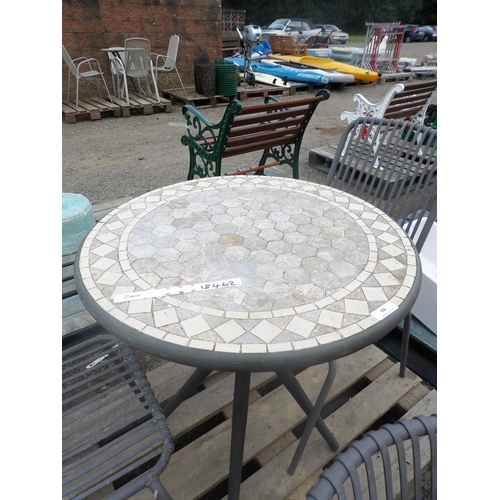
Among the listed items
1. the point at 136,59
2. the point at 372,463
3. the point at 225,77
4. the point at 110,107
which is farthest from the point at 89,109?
the point at 372,463

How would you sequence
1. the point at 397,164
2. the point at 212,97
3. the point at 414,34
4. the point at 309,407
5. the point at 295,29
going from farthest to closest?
the point at 414,34 < the point at 295,29 < the point at 212,97 < the point at 397,164 < the point at 309,407

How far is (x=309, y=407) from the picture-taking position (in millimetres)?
1502

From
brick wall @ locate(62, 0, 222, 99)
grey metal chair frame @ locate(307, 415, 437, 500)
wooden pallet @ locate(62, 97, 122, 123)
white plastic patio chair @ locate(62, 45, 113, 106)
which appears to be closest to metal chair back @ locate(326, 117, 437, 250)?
grey metal chair frame @ locate(307, 415, 437, 500)

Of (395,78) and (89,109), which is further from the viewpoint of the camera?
(395,78)

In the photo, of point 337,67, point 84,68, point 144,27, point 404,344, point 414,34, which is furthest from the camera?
point 414,34

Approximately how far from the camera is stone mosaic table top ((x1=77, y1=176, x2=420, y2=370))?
968 mm

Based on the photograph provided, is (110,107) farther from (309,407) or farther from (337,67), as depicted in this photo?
(337,67)

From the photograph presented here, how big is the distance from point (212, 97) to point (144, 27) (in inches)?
72.4

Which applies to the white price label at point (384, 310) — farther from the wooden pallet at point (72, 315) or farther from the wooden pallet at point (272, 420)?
the wooden pallet at point (72, 315)

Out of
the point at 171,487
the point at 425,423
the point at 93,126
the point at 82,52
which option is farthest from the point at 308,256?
the point at 82,52

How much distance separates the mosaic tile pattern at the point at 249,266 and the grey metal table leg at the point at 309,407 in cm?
47

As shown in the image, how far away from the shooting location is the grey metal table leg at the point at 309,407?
1396mm

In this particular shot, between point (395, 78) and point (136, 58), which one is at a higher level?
point (395, 78)

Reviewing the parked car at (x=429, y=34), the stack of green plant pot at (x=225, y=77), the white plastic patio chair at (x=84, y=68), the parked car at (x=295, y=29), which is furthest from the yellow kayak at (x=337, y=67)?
the parked car at (x=429, y=34)
